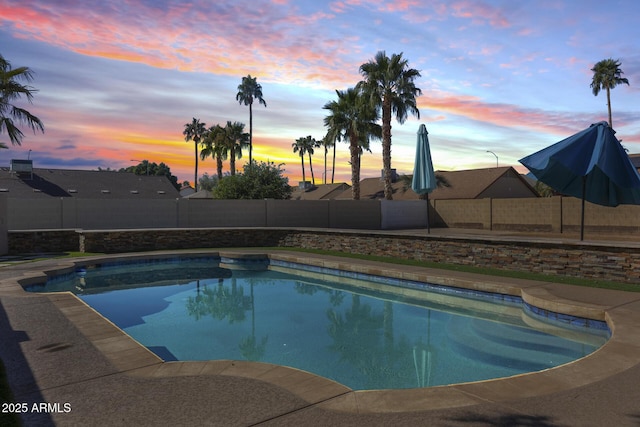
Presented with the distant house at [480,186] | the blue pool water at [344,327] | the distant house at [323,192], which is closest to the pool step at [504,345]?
the blue pool water at [344,327]

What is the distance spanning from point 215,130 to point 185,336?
38.9m

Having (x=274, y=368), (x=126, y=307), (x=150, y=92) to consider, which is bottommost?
(x=126, y=307)

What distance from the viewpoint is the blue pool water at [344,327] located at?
7.28 metres

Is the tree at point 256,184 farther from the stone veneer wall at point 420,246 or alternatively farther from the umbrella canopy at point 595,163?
the umbrella canopy at point 595,163

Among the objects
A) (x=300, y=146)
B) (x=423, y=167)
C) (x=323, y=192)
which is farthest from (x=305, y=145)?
(x=423, y=167)

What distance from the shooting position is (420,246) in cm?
1541

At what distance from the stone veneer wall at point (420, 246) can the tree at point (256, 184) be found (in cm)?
1102

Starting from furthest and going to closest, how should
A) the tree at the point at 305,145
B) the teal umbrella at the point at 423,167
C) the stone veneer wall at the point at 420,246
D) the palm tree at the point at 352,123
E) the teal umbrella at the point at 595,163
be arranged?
the tree at the point at 305,145 < the palm tree at the point at 352,123 < the teal umbrella at the point at 423,167 < the stone veneer wall at the point at 420,246 < the teal umbrella at the point at 595,163

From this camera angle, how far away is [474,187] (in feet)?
126

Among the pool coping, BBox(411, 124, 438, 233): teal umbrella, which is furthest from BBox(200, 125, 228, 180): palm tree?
the pool coping

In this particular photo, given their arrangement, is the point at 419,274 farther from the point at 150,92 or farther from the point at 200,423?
the point at 150,92

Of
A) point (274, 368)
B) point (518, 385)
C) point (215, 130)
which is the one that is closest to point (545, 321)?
point (518, 385)

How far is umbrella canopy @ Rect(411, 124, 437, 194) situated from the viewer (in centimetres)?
1853

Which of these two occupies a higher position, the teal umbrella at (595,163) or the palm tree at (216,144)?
the palm tree at (216,144)
